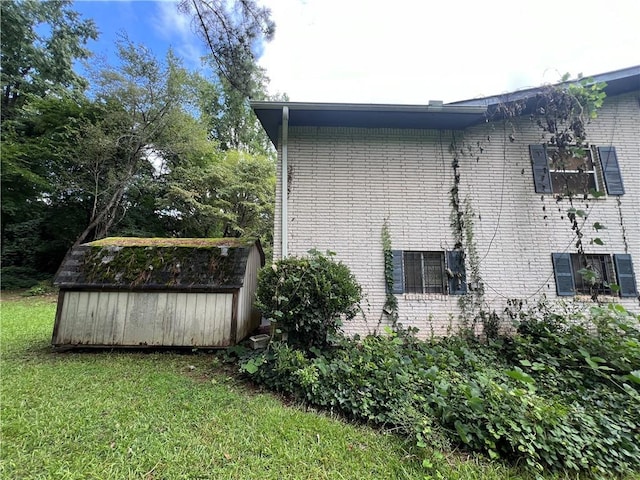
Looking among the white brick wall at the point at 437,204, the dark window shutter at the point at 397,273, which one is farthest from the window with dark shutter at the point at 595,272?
the dark window shutter at the point at 397,273

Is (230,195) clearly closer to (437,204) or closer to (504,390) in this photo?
(437,204)

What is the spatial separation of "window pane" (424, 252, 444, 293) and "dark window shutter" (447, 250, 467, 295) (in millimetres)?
159

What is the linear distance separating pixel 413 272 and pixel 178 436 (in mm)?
4435

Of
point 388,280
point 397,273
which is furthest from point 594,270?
point 388,280

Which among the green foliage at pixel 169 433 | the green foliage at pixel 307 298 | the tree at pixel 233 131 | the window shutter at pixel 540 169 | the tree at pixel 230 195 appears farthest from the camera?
the tree at pixel 233 131

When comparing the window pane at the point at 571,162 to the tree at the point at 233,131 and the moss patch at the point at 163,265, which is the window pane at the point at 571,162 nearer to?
the moss patch at the point at 163,265

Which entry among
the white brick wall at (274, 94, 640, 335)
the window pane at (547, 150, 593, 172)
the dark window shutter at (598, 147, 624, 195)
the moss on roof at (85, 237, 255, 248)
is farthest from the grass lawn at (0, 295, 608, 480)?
the dark window shutter at (598, 147, 624, 195)

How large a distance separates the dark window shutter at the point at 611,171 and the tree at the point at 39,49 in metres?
21.2

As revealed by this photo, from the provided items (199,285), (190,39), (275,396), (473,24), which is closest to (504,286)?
(275,396)

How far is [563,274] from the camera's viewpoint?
5152 mm

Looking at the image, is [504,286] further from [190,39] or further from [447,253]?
[190,39]

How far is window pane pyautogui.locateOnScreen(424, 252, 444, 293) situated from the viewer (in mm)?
5270

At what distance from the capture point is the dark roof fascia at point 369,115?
4973mm

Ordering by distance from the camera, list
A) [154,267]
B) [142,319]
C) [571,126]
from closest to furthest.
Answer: [142,319] → [154,267] → [571,126]
